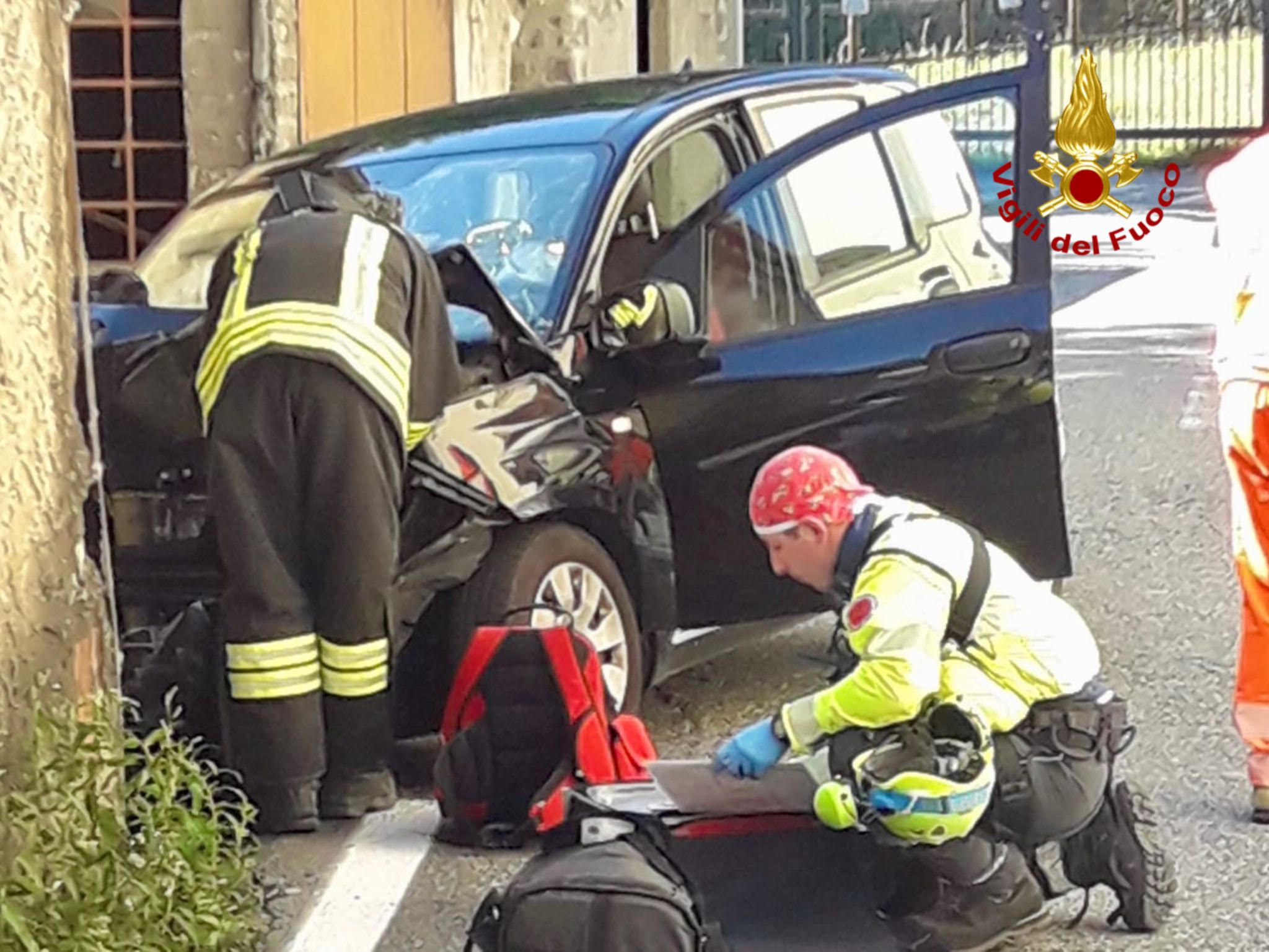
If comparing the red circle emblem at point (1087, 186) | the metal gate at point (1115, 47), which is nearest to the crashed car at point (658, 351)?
the red circle emblem at point (1087, 186)

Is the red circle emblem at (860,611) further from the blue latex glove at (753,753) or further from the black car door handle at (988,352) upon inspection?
the black car door handle at (988,352)

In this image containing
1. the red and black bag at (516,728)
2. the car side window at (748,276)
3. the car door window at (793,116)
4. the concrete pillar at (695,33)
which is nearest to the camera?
the red and black bag at (516,728)

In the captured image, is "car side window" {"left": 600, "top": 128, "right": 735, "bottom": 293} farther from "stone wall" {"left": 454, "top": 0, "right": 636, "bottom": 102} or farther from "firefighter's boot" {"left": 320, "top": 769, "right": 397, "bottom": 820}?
"stone wall" {"left": 454, "top": 0, "right": 636, "bottom": 102}

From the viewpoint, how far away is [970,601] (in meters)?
4.62

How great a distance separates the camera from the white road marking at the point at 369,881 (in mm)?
5078

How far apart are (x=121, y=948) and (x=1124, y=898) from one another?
2015 mm

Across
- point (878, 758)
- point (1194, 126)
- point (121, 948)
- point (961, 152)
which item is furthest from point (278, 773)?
point (1194, 126)

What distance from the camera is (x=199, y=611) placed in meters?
5.91

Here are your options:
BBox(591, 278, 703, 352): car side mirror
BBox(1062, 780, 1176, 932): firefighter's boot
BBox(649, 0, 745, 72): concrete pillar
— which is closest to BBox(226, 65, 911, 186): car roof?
BBox(591, 278, 703, 352): car side mirror

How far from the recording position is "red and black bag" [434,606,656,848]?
5465mm

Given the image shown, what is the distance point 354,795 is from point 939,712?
188cm

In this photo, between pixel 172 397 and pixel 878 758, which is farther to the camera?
pixel 172 397

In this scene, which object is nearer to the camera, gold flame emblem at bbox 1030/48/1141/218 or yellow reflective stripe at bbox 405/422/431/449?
yellow reflective stripe at bbox 405/422/431/449

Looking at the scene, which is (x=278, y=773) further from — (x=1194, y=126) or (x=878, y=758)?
(x=1194, y=126)
